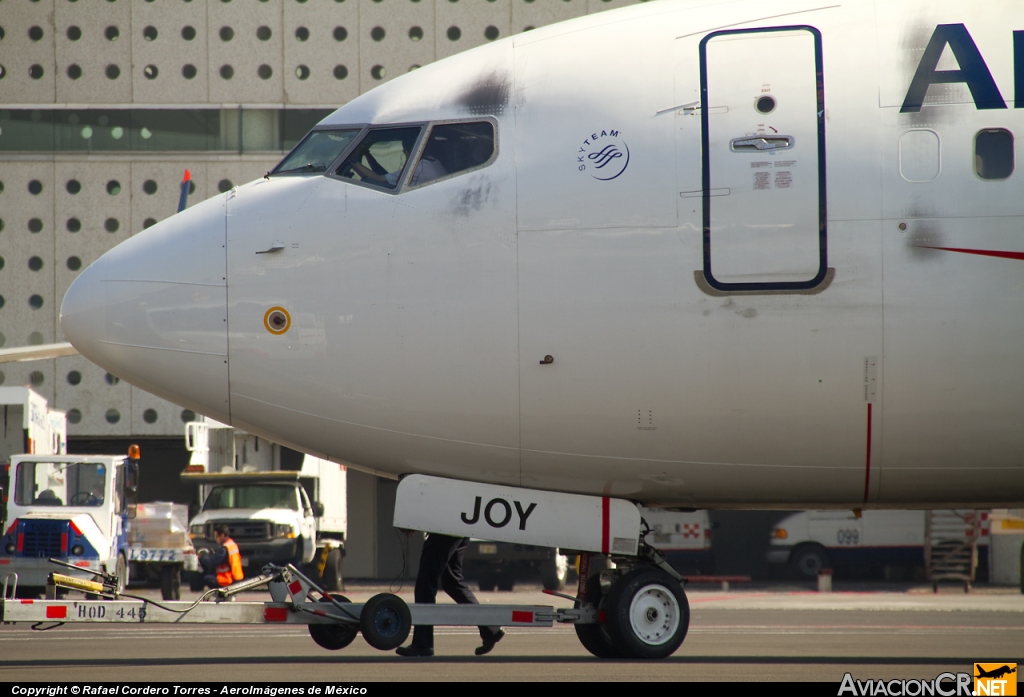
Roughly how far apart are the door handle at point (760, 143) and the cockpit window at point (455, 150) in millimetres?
1696

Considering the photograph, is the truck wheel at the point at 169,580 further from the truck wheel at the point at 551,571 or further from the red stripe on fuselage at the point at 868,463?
the red stripe on fuselage at the point at 868,463

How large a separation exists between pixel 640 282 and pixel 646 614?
2.52 metres

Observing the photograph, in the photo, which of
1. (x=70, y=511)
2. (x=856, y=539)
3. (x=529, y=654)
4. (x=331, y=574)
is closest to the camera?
(x=529, y=654)

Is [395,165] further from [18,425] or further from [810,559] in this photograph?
[810,559]

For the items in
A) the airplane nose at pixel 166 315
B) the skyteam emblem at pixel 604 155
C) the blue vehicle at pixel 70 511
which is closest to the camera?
the skyteam emblem at pixel 604 155

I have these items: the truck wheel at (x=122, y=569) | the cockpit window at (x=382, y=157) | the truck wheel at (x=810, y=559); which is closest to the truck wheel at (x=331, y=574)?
the truck wheel at (x=122, y=569)

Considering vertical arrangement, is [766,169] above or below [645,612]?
above

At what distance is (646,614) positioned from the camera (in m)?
8.19

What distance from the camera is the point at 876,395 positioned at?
741 centimetres

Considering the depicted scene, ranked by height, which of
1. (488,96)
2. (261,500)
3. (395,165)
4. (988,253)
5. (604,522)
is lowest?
(261,500)

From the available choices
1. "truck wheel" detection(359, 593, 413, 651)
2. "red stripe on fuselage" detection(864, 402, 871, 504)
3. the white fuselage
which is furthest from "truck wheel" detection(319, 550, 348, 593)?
"red stripe on fuselage" detection(864, 402, 871, 504)

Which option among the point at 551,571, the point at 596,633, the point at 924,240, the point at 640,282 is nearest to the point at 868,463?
the point at 924,240

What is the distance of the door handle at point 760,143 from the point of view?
24.5ft

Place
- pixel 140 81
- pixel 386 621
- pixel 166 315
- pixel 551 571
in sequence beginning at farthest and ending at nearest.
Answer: pixel 140 81 → pixel 551 571 → pixel 386 621 → pixel 166 315
